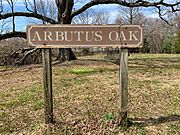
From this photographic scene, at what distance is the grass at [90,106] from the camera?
4.39m

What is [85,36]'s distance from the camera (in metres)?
4.34

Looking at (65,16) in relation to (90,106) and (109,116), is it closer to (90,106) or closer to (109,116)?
(90,106)

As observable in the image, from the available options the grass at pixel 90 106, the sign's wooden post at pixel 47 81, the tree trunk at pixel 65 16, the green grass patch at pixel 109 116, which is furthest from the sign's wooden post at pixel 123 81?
the tree trunk at pixel 65 16

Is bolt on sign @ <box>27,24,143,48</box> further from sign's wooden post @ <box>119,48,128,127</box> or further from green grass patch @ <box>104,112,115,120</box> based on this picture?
green grass patch @ <box>104,112,115,120</box>

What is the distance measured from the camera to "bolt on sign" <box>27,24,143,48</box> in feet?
14.1

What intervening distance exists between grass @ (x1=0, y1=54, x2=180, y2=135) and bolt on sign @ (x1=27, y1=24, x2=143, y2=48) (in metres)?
1.25

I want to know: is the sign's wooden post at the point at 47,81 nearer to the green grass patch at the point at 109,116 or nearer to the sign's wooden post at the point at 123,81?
the green grass patch at the point at 109,116

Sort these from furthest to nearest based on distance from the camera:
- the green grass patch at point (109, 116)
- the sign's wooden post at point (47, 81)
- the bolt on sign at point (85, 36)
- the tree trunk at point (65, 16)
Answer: the tree trunk at point (65, 16) → the green grass patch at point (109, 116) → the sign's wooden post at point (47, 81) → the bolt on sign at point (85, 36)

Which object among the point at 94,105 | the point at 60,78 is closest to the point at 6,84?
the point at 60,78

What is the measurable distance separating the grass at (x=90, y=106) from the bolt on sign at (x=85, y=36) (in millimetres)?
1249

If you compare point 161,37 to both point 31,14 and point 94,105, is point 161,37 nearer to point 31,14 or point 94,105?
point 31,14

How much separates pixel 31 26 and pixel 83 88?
11.0ft

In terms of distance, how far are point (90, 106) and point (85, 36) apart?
67.7 inches

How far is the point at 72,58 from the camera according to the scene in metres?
15.1
